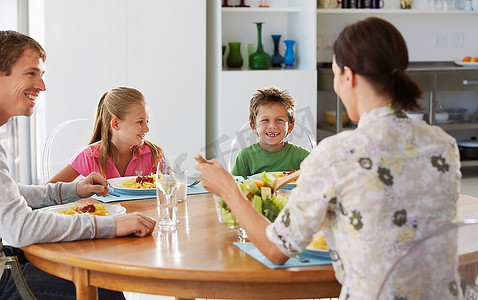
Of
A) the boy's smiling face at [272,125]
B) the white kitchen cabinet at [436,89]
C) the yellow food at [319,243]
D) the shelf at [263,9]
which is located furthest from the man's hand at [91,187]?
the white kitchen cabinet at [436,89]

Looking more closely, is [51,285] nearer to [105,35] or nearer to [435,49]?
[105,35]

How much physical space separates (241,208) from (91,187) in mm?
832

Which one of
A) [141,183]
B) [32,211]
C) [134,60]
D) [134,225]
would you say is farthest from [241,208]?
[134,60]

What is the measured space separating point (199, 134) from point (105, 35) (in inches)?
36.7

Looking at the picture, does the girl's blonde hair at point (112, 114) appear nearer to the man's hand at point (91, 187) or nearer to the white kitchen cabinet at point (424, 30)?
the man's hand at point (91, 187)

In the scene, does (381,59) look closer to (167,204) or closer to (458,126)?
(167,204)

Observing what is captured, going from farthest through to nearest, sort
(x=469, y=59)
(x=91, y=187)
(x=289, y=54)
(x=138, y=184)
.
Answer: (x=469, y=59) → (x=289, y=54) → (x=138, y=184) → (x=91, y=187)

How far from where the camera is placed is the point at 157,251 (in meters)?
1.71

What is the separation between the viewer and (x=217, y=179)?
1.71 m

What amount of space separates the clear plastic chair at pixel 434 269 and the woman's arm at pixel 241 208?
30 cm

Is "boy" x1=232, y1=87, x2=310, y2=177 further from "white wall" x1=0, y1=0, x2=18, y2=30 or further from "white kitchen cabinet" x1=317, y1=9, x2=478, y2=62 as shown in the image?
→ "white kitchen cabinet" x1=317, y1=9, x2=478, y2=62

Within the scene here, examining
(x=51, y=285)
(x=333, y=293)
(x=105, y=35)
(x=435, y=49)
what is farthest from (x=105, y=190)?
(x=435, y=49)

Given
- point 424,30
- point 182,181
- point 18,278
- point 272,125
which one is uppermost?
point 424,30

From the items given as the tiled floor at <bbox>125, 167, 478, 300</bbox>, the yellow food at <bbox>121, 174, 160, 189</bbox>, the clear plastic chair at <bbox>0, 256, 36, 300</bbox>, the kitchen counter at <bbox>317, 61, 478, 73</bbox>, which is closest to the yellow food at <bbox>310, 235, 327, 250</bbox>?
the clear plastic chair at <bbox>0, 256, 36, 300</bbox>
